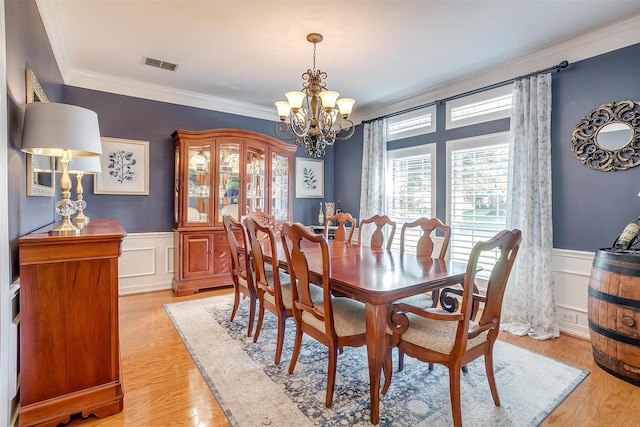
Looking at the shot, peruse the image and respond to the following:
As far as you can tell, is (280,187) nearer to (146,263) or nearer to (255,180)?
(255,180)

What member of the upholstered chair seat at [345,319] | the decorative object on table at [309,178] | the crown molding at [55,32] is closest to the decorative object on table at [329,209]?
the decorative object on table at [309,178]

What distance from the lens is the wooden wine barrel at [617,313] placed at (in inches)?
79.3

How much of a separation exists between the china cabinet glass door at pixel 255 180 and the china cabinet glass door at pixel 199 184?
0.53 meters

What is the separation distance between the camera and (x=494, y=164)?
3.39 meters

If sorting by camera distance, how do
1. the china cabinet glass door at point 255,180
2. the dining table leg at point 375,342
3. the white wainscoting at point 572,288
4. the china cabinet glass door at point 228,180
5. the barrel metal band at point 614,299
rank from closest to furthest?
the dining table leg at point 375,342 < the barrel metal band at point 614,299 < the white wainscoting at point 572,288 < the china cabinet glass door at point 228,180 < the china cabinet glass door at point 255,180

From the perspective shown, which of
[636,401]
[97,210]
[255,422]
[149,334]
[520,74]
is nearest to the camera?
[255,422]

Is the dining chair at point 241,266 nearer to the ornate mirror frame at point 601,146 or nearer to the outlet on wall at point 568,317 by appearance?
the outlet on wall at point 568,317

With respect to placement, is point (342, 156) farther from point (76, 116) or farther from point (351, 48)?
point (76, 116)

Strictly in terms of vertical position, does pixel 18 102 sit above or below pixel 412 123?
below

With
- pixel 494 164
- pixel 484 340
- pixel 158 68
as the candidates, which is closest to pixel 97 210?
pixel 158 68

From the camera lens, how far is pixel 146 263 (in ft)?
13.4

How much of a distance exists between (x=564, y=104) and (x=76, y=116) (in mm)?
3812

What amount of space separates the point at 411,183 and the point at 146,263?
3678 mm

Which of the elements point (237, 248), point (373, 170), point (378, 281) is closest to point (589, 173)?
point (378, 281)
